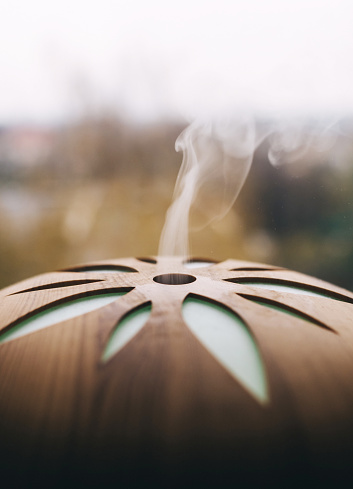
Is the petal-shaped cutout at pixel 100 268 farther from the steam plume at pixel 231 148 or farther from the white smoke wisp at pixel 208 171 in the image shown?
the steam plume at pixel 231 148

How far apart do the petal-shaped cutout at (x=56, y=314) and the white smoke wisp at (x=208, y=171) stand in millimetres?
490

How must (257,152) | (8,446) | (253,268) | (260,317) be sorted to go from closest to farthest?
(8,446) < (260,317) < (253,268) < (257,152)

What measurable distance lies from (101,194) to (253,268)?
92 cm

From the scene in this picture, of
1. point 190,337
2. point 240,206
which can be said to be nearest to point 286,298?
point 190,337

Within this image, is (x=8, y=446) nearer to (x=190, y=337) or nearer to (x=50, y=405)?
(x=50, y=405)

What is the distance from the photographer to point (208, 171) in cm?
134

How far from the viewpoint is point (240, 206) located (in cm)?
153

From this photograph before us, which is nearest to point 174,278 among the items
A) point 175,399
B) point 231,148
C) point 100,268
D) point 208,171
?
point 100,268

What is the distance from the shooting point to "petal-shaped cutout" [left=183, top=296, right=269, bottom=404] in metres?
0.38

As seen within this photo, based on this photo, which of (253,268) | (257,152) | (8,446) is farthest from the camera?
(257,152)

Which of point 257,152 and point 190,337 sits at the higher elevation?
point 257,152

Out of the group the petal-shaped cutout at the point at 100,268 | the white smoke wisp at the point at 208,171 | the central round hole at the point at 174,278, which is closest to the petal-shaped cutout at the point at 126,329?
the central round hole at the point at 174,278

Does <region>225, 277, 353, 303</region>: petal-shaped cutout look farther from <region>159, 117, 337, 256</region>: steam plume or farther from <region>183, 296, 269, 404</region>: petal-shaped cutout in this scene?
<region>159, 117, 337, 256</region>: steam plume

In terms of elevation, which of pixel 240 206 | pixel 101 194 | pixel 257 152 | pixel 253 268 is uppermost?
pixel 257 152
